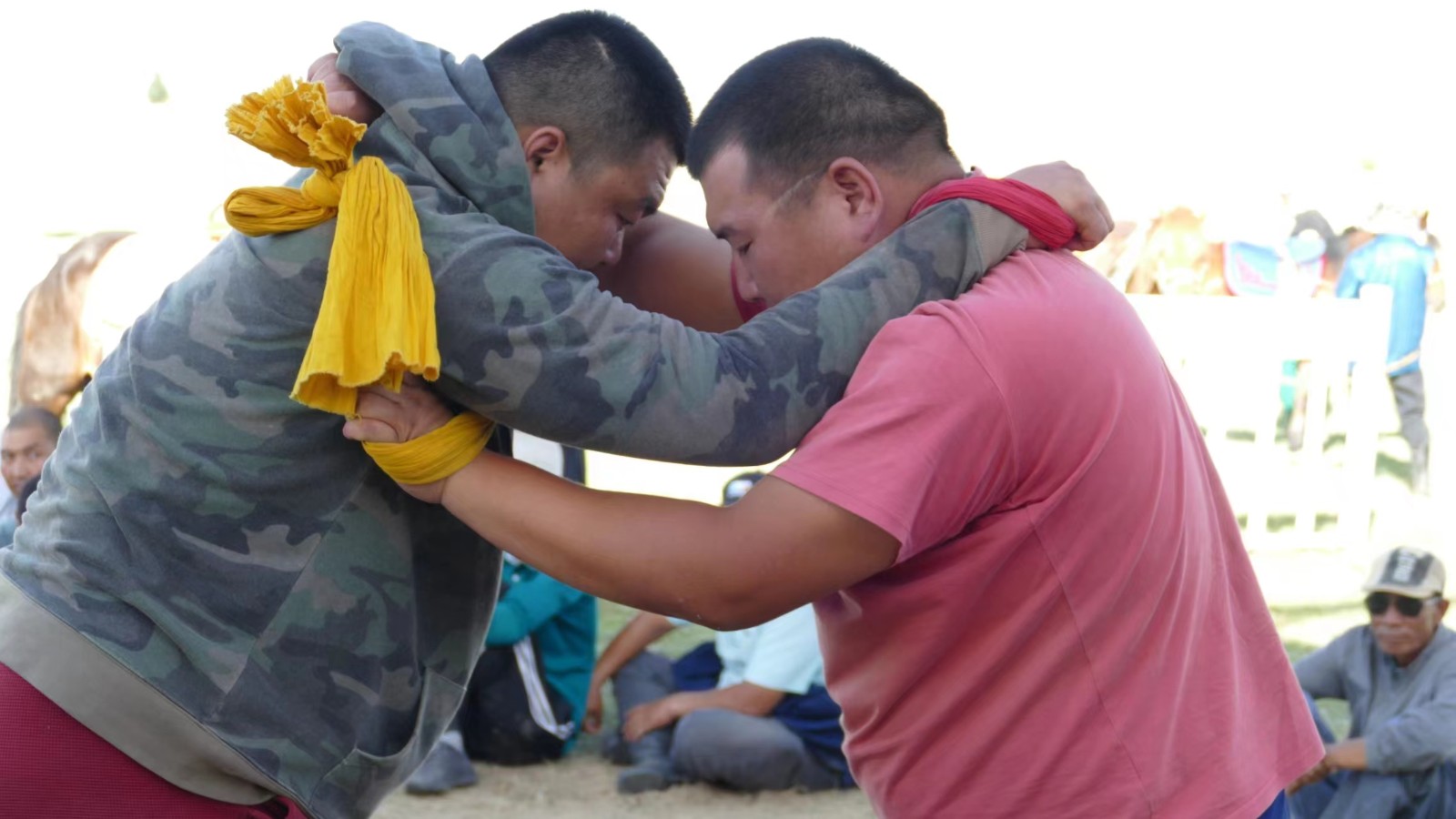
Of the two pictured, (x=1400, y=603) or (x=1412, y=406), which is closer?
(x=1400, y=603)

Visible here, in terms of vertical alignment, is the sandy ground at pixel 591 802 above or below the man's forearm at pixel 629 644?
below

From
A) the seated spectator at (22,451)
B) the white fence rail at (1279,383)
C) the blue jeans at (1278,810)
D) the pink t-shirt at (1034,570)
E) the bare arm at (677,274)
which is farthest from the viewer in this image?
the white fence rail at (1279,383)

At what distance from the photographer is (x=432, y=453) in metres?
2.16

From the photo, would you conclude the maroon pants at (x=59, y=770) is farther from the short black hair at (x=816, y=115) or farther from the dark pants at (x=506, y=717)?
the dark pants at (x=506, y=717)

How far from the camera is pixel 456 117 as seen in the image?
7.45 feet

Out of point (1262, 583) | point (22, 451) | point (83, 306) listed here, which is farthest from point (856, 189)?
point (1262, 583)

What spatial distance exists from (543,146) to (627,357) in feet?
1.71

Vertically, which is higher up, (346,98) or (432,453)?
(346,98)

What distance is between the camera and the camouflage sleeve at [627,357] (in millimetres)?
2094

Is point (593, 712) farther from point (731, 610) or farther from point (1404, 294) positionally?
point (1404, 294)

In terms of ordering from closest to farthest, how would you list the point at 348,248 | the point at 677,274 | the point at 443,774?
the point at 348,248, the point at 677,274, the point at 443,774

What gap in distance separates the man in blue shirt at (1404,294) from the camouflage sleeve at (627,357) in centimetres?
1064

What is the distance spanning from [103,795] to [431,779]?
13.6ft

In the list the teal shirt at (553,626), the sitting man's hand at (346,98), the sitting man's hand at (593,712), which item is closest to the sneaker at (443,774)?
the teal shirt at (553,626)
